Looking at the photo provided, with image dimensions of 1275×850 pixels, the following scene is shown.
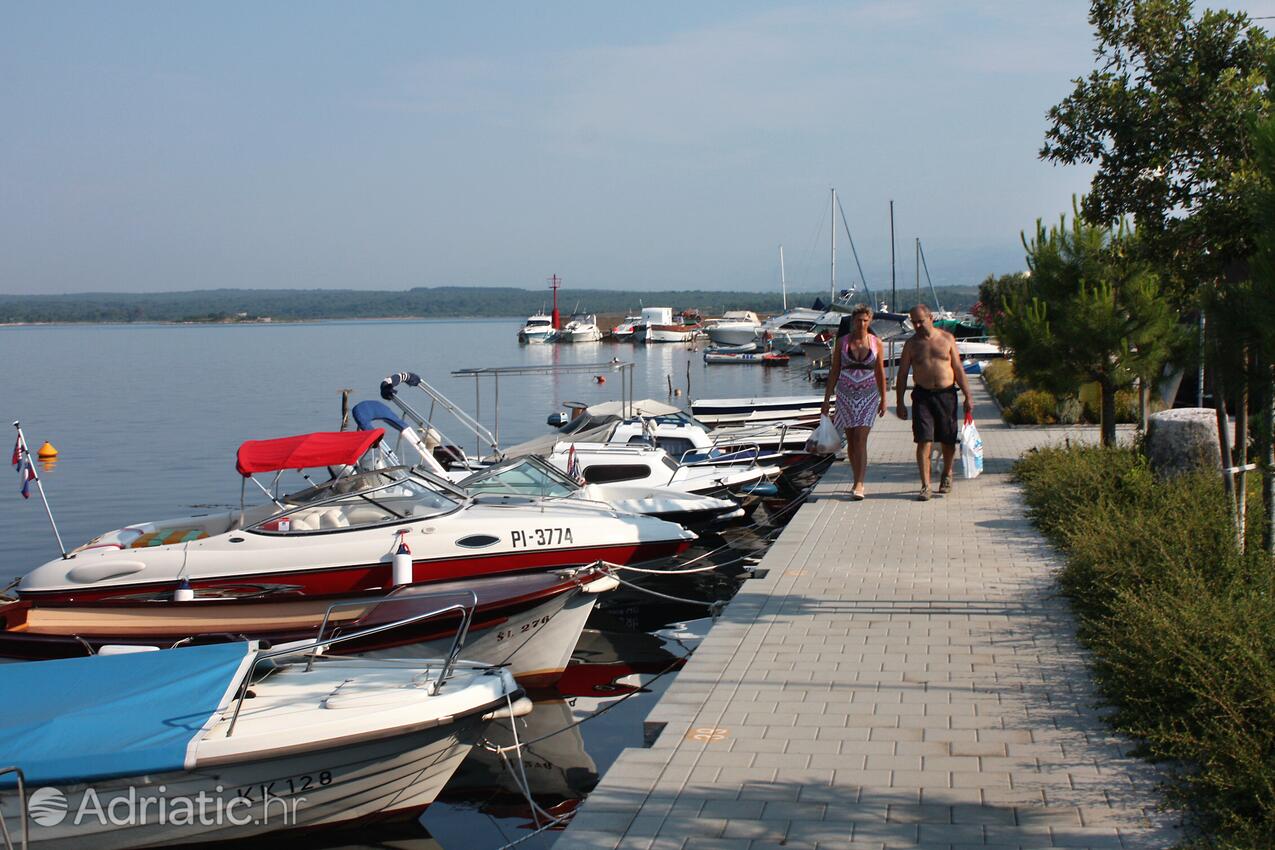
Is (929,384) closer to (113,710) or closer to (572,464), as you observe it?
(572,464)

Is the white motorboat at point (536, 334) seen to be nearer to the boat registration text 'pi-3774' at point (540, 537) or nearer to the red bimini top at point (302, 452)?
the red bimini top at point (302, 452)

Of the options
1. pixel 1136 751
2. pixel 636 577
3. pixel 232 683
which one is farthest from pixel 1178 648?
pixel 636 577

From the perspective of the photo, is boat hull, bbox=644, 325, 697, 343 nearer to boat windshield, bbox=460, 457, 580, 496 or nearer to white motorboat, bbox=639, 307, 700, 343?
white motorboat, bbox=639, 307, 700, 343

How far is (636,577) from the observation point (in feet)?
44.1

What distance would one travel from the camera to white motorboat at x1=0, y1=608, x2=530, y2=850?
21.4ft

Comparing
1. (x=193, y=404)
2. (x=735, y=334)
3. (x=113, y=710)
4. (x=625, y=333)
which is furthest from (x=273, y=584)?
(x=625, y=333)

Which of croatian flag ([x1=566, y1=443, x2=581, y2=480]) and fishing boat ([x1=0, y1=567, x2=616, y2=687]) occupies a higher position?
croatian flag ([x1=566, y1=443, x2=581, y2=480])

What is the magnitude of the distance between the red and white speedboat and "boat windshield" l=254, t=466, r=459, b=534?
0.5 inches

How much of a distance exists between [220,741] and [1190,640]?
16.6ft

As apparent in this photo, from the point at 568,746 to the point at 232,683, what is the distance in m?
2.97

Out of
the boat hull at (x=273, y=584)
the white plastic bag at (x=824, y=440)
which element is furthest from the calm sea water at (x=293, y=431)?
the white plastic bag at (x=824, y=440)

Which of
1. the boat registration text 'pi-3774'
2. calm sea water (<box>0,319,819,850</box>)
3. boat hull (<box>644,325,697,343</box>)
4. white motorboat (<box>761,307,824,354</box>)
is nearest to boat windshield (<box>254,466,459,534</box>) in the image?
the boat registration text 'pi-3774'

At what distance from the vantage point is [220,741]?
6.69 metres

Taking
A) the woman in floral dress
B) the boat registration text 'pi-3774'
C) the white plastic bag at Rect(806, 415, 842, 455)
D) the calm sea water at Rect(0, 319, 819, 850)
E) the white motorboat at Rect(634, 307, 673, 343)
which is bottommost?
the calm sea water at Rect(0, 319, 819, 850)
